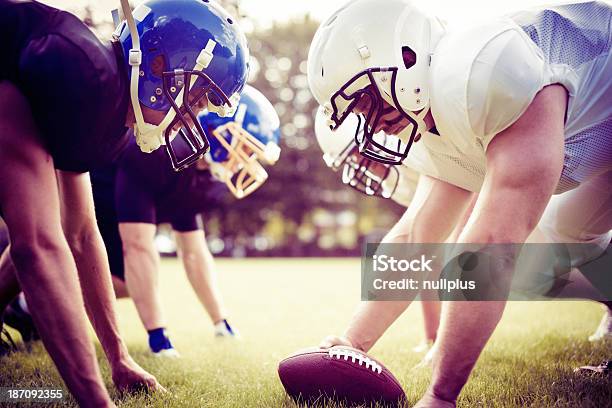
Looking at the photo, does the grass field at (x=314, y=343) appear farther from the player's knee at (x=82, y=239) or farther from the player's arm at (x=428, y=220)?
the player's knee at (x=82, y=239)

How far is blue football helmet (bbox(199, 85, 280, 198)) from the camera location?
151 inches

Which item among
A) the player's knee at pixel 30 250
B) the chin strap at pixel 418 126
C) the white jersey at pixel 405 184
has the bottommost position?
the white jersey at pixel 405 184

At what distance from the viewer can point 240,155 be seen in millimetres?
3881

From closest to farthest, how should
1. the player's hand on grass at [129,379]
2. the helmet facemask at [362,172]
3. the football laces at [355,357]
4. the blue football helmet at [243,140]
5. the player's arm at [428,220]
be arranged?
the football laces at [355,357], the player's hand on grass at [129,379], the player's arm at [428,220], the helmet facemask at [362,172], the blue football helmet at [243,140]

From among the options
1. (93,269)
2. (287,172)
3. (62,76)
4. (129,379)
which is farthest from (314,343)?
(287,172)

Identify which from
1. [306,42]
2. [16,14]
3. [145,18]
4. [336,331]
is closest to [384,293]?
[145,18]

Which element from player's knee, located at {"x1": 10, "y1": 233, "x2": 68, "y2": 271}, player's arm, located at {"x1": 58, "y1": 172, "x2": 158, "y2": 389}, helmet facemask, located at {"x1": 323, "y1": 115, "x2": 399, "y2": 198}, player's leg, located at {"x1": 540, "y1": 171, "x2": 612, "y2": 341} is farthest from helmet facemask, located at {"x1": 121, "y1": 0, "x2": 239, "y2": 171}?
player's leg, located at {"x1": 540, "y1": 171, "x2": 612, "y2": 341}

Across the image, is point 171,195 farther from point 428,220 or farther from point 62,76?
point 62,76

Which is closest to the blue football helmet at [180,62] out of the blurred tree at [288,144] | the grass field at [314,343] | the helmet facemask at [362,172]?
the grass field at [314,343]

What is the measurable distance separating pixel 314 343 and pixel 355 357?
1.74 metres

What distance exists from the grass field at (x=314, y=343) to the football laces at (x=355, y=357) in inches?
8.8

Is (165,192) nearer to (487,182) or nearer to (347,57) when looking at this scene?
(347,57)

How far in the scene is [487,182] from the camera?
1.98m

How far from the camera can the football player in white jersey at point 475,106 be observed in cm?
194
